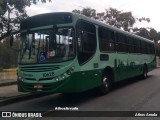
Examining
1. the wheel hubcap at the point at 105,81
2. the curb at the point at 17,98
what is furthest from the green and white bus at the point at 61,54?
the curb at the point at 17,98

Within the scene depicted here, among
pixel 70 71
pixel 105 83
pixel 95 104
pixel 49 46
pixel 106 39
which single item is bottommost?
pixel 95 104

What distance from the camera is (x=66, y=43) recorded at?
1022 centimetres

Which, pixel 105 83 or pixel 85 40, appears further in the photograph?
pixel 105 83

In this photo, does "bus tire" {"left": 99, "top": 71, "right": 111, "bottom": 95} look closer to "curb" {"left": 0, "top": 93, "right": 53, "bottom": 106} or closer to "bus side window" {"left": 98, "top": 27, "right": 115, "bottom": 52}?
"bus side window" {"left": 98, "top": 27, "right": 115, "bottom": 52}

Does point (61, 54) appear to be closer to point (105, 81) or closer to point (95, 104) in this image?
point (95, 104)

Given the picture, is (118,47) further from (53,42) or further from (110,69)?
(53,42)

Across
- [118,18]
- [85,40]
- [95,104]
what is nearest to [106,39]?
[85,40]

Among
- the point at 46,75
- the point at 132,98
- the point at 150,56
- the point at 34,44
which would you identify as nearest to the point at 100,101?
the point at 132,98

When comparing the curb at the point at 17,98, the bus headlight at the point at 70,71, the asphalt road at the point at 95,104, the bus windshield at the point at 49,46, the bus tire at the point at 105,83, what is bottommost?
the asphalt road at the point at 95,104

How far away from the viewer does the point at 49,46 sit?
10.3 m

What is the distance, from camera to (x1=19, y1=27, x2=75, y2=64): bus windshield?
1016cm

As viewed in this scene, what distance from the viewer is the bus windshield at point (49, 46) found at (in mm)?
10156

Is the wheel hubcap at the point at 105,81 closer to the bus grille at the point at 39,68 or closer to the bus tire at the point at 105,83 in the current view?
the bus tire at the point at 105,83

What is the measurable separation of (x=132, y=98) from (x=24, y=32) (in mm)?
4785
